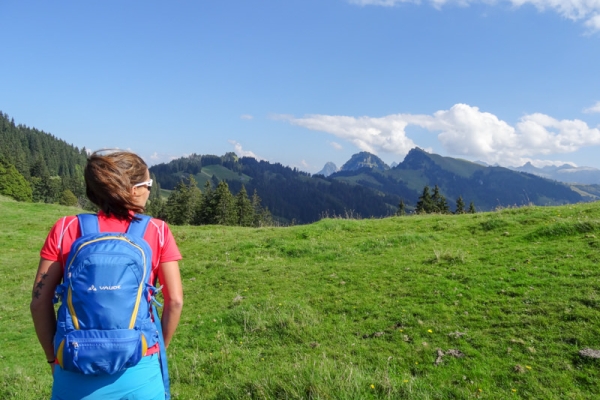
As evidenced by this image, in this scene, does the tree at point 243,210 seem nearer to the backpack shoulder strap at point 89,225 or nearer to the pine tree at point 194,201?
the pine tree at point 194,201

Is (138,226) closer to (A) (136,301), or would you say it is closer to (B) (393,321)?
(A) (136,301)

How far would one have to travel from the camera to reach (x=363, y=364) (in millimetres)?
5707

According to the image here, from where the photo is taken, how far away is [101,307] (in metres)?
2.60

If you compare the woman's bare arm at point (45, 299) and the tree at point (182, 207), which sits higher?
the woman's bare arm at point (45, 299)

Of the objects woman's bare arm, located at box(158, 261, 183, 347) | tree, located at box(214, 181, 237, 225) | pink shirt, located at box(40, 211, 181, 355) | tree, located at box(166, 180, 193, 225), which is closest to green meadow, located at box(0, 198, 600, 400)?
woman's bare arm, located at box(158, 261, 183, 347)

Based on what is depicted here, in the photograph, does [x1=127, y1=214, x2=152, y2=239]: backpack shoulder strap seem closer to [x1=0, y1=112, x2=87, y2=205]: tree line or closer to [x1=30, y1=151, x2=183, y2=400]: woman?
[x1=30, y1=151, x2=183, y2=400]: woman

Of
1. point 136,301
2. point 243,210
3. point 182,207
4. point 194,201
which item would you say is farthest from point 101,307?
point 194,201

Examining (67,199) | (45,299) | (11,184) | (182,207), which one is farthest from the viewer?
(67,199)

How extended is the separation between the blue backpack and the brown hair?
28 centimetres

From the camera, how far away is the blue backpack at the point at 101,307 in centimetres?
256

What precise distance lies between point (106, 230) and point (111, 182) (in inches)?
17.2

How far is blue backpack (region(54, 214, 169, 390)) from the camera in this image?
8.41 feet

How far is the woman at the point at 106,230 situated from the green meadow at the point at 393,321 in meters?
2.42

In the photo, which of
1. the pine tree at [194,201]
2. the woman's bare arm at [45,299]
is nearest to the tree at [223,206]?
the pine tree at [194,201]
